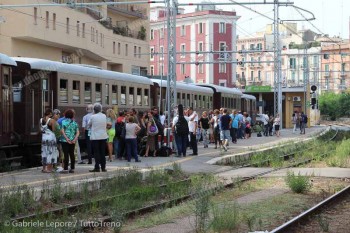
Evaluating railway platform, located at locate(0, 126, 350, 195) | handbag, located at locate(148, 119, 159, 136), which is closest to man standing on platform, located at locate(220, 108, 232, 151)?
railway platform, located at locate(0, 126, 350, 195)

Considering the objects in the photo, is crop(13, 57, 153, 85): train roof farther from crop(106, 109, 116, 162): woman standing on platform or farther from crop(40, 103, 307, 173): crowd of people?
crop(106, 109, 116, 162): woman standing on platform

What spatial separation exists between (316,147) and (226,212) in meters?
22.8

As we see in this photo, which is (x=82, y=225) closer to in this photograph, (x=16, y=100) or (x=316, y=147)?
(x=16, y=100)

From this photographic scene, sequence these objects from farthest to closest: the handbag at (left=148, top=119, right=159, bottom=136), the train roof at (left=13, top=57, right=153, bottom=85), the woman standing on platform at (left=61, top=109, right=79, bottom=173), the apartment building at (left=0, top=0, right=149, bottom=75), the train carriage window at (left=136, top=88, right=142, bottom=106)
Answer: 1. the apartment building at (left=0, top=0, right=149, bottom=75)
2. the train carriage window at (left=136, top=88, right=142, bottom=106)
3. the handbag at (left=148, top=119, right=159, bottom=136)
4. the train roof at (left=13, top=57, right=153, bottom=85)
5. the woman standing on platform at (left=61, top=109, right=79, bottom=173)

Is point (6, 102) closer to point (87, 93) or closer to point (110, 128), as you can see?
point (110, 128)

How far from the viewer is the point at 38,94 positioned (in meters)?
23.5

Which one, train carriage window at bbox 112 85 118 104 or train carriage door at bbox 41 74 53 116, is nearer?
train carriage door at bbox 41 74 53 116

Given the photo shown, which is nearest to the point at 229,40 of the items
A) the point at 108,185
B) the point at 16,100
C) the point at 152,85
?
the point at 152,85

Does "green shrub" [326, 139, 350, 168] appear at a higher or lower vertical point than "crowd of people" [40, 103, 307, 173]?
lower

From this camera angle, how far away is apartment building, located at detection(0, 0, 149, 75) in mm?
43062

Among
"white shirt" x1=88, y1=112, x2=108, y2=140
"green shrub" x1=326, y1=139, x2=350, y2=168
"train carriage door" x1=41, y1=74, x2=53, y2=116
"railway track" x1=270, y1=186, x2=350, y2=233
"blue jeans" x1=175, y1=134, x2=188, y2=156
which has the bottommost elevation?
"railway track" x1=270, y1=186, x2=350, y2=233

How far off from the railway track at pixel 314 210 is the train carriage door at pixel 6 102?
9.86 meters

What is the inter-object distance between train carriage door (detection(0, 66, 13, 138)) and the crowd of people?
1.34 metres

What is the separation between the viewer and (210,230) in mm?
11055
